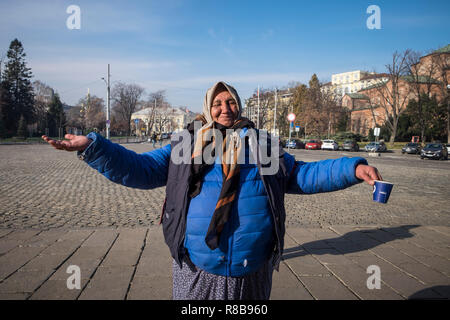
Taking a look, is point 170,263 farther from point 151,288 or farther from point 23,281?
point 23,281

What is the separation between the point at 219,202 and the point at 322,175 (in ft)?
2.62

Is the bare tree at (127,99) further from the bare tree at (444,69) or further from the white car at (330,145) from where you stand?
the bare tree at (444,69)

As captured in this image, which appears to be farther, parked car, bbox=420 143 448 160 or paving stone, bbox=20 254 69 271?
parked car, bbox=420 143 448 160

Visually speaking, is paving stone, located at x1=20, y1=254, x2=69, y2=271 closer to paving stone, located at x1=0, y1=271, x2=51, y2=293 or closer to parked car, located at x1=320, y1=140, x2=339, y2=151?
paving stone, located at x1=0, y1=271, x2=51, y2=293

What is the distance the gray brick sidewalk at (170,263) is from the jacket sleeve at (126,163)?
1.64 metres

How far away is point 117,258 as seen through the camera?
396 centimetres

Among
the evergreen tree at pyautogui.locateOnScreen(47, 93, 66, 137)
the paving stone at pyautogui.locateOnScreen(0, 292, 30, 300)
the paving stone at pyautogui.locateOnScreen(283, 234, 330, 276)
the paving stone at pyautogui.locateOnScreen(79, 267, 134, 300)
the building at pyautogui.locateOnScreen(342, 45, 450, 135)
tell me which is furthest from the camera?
the evergreen tree at pyautogui.locateOnScreen(47, 93, 66, 137)

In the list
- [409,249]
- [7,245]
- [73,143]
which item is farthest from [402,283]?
[7,245]

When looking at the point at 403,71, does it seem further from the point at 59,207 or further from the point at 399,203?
the point at 59,207

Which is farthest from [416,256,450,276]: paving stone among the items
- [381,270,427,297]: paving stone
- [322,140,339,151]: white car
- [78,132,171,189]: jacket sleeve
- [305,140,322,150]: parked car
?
[305,140,322,150]: parked car

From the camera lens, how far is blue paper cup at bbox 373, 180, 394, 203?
68.7 inches

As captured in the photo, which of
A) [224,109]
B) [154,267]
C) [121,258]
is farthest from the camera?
[121,258]

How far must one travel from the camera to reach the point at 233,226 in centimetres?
179
